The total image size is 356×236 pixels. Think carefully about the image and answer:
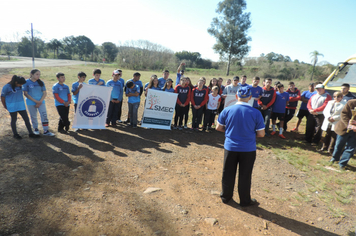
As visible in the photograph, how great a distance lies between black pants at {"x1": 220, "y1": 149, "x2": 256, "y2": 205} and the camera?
11.2ft

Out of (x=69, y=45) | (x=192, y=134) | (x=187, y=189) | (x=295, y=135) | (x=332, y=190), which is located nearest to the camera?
(x=187, y=189)

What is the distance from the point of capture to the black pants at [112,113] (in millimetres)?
7473

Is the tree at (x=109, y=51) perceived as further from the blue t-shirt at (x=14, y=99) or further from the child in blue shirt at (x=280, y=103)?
the child in blue shirt at (x=280, y=103)

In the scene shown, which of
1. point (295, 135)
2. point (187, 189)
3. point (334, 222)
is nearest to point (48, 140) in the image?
point (187, 189)

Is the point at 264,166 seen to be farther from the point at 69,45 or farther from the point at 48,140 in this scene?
the point at 69,45

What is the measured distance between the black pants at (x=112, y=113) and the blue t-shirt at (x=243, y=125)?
Result: 17.1 ft

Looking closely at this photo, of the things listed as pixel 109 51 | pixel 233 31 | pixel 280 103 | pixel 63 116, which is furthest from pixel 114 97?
pixel 109 51

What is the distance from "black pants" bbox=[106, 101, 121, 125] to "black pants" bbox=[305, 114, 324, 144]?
7.16m

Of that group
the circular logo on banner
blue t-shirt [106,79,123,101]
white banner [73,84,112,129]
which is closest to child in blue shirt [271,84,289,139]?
blue t-shirt [106,79,123,101]

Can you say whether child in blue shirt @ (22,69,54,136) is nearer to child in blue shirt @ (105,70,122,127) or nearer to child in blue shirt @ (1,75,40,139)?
child in blue shirt @ (1,75,40,139)

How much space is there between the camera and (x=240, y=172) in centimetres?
353

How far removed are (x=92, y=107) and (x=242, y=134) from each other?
205 inches

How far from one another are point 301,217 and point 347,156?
3052 mm

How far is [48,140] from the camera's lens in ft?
19.1
